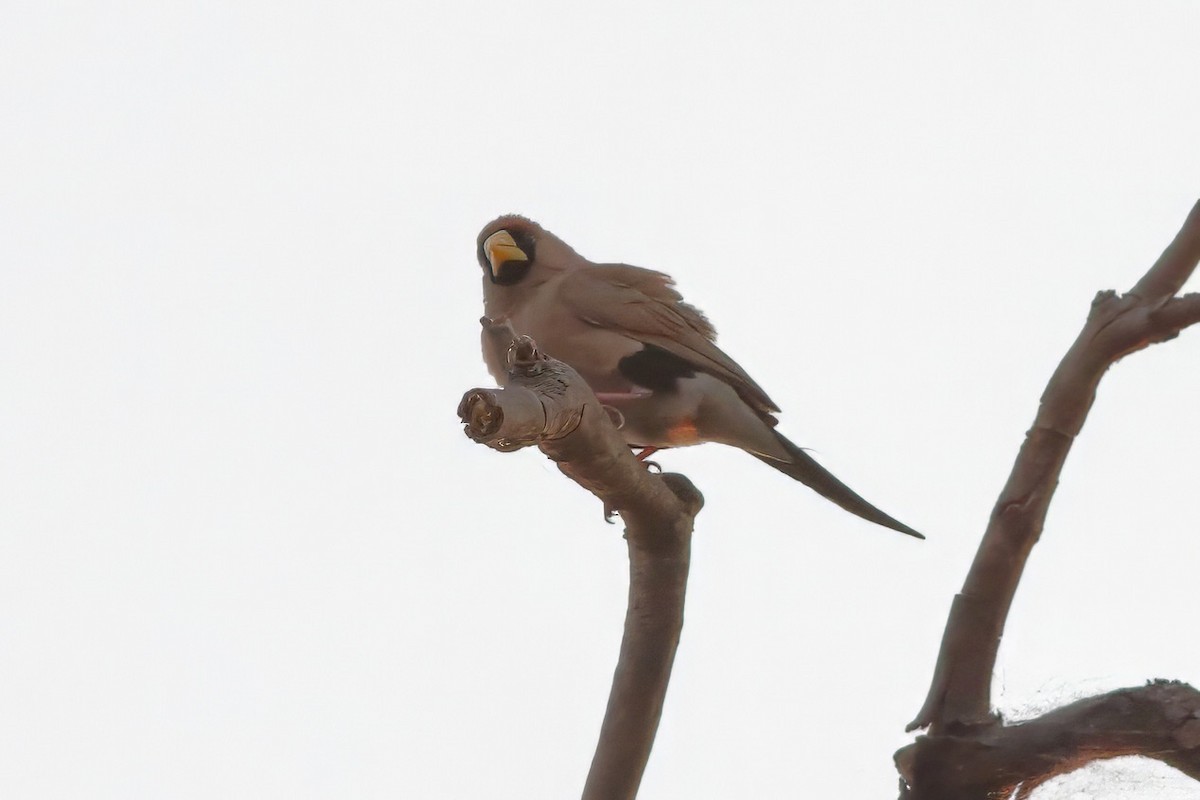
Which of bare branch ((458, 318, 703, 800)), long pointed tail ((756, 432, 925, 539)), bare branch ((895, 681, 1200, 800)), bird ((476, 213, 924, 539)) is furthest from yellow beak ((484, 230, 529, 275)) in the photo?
bare branch ((895, 681, 1200, 800))

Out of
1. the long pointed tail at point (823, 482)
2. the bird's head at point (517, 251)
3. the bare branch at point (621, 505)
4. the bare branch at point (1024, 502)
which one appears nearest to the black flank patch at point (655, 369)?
the long pointed tail at point (823, 482)

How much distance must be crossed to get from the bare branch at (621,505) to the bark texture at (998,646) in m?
0.66

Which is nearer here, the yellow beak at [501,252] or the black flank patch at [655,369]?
the black flank patch at [655,369]

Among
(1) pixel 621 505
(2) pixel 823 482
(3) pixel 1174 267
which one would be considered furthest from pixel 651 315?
(3) pixel 1174 267

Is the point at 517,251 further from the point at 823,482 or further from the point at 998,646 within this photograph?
the point at 998,646

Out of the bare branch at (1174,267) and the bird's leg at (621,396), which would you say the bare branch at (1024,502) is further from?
the bird's leg at (621,396)

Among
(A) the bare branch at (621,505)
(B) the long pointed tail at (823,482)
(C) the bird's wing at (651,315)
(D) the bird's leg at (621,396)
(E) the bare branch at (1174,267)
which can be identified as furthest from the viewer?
(C) the bird's wing at (651,315)

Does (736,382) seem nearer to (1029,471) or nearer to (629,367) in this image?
(629,367)

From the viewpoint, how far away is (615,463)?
230 cm

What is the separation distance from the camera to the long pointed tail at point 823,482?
337 cm

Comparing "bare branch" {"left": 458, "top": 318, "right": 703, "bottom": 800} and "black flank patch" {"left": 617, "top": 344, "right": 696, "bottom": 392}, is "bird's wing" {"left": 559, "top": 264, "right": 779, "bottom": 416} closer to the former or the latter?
"black flank patch" {"left": 617, "top": 344, "right": 696, "bottom": 392}

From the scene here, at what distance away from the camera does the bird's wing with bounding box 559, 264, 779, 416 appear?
11.8 feet

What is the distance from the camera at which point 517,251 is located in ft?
13.1

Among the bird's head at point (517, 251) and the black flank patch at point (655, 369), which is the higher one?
the bird's head at point (517, 251)
